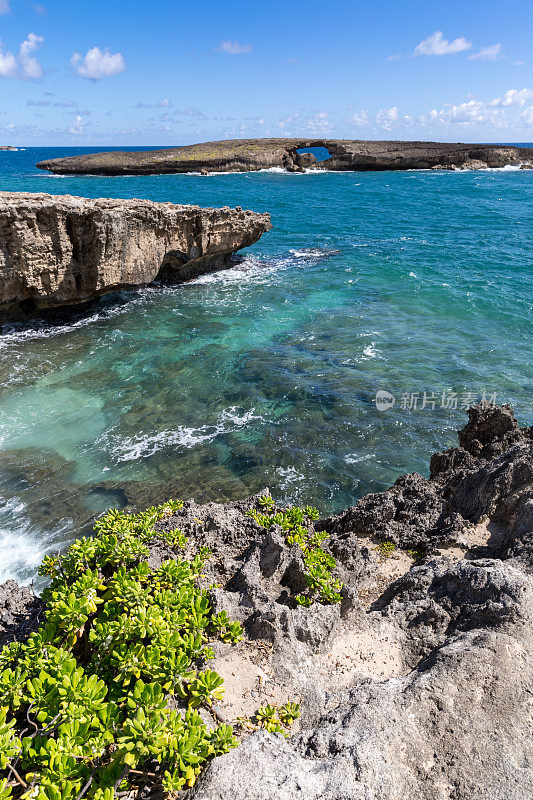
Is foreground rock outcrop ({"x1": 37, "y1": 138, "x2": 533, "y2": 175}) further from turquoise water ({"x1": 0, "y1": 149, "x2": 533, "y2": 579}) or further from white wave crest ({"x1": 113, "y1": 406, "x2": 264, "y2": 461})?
white wave crest ({"x1": 113, "y1": 406, "x2": 264, "y2": 461})

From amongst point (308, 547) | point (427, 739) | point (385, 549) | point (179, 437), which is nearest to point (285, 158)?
point (179, 437)

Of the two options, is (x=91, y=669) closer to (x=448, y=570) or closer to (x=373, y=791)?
(x=373, y=791)

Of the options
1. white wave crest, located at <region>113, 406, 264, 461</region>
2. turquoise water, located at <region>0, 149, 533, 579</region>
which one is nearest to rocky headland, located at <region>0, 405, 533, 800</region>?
turquoise water, located at <region>0, 149, 533, 579</region>

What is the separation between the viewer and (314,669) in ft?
16.4

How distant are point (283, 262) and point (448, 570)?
1146 inches

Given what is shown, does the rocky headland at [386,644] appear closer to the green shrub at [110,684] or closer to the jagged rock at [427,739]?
the jagged rock at [427,739]

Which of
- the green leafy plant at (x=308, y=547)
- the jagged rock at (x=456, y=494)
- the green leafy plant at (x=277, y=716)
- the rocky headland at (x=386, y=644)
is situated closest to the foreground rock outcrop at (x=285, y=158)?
the jagged rock at (x=456, y=494)

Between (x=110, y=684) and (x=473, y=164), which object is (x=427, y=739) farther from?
(x=473, y=164)

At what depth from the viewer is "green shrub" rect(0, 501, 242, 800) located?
3340 mm

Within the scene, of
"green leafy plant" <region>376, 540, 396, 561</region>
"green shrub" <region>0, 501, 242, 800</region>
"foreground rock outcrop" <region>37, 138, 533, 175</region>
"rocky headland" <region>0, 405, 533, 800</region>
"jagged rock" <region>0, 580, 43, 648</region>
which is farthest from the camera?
"foreground rock outcrop" <region>37, 138, 533, 175</region>

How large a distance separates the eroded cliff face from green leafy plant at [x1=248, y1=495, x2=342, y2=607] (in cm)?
1519

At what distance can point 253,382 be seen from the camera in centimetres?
1673

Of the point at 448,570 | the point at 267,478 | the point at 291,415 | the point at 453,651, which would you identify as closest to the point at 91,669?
the point at 453,651

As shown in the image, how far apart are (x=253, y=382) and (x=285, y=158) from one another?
114361 mm
